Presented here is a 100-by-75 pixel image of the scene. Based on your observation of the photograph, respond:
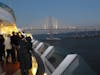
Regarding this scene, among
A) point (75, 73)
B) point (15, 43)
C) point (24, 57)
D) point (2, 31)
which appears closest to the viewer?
point (75, 73)

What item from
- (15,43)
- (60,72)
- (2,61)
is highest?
(60,72)

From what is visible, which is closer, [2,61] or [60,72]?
[60,72]

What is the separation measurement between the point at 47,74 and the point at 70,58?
5.41 ft

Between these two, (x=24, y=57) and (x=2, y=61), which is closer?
(x=24, y=57)

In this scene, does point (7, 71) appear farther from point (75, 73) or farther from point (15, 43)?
point (75, 73)

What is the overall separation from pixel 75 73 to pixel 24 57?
13.8 feet

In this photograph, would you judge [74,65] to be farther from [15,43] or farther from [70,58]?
[15,43]

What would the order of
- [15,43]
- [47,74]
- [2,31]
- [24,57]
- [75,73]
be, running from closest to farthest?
[75,73], [47,74], [24,57], [15,43], [2,31]

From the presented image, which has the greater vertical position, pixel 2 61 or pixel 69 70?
pixel 69 70

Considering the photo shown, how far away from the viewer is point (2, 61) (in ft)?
41.6

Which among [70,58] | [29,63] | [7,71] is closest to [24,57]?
[29,63]

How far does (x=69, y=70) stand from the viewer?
3564mm

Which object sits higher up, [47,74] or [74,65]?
[74,65]

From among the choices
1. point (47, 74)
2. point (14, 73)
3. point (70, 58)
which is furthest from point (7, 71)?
point (70, 58)
